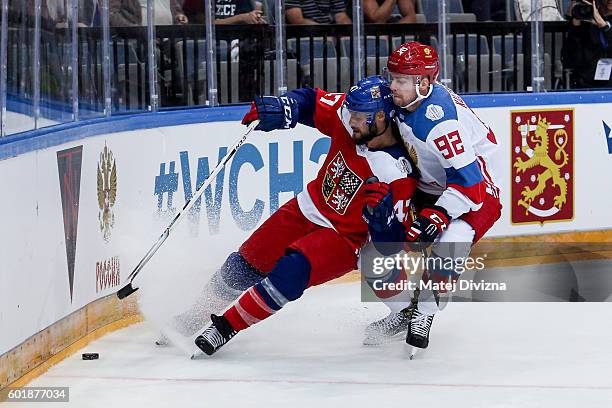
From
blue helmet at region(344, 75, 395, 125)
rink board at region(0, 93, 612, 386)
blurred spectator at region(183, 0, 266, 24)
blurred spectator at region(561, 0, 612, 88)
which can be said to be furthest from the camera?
blurred spectator at region(561, 0, 612, 88)

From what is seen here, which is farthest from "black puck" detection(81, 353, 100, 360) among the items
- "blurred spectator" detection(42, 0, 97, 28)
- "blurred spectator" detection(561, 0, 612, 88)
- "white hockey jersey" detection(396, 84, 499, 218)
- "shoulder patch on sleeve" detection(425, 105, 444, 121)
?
"blurred spectator" detection(561, 0, 612, 88)

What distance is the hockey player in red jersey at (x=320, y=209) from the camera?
199 inches

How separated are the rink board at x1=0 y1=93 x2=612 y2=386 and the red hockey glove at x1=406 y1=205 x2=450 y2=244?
47 cm

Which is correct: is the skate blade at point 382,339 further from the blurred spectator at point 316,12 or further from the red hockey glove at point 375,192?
the blurred spectator at point 316,12

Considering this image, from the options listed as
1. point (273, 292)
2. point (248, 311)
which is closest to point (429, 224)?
point (273, 292)

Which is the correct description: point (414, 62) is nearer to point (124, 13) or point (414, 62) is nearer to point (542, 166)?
point (124, 13)

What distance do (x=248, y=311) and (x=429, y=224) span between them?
2.43 feet

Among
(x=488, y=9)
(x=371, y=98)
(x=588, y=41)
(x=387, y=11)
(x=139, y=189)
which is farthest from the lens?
(x=588, y=41)

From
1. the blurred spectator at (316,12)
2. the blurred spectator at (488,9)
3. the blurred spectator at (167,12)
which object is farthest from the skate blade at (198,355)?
the blurred spectator at (488,9)

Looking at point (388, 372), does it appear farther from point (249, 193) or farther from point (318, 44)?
point (318, 44)

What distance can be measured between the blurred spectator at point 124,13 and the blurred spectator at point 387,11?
1480 millimetres

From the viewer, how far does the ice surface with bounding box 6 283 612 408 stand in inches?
179

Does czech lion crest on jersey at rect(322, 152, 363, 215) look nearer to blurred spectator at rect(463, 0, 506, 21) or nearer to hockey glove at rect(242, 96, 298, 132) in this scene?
hockey glove at rect(242, 96, 298, 132)

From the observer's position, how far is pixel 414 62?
5.08 meters
